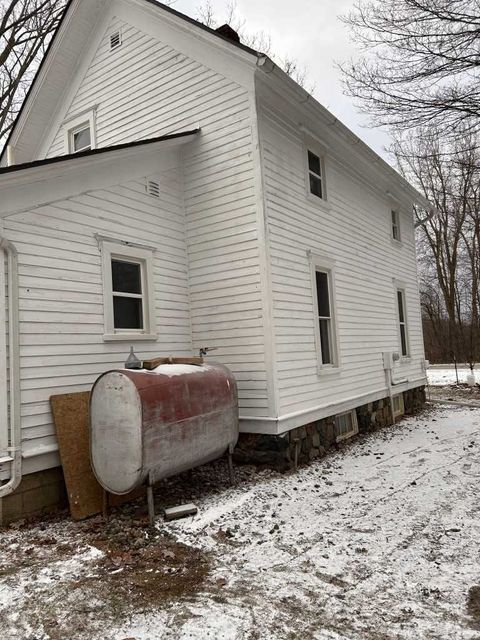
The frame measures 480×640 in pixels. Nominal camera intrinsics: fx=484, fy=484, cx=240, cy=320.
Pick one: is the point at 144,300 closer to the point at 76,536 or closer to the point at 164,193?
the point at 164,193

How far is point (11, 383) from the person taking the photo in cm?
505

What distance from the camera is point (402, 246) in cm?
1307

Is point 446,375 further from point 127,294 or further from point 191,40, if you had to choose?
point 127,294

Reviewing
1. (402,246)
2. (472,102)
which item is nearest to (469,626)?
(472,102)

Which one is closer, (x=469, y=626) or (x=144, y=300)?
(x=469, y=626)

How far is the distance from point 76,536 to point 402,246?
11.1 m

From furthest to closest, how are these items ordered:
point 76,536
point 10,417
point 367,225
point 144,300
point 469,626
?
point 367,225 → point 144,300 → point 10,417 → point 76,536 → point 469,626

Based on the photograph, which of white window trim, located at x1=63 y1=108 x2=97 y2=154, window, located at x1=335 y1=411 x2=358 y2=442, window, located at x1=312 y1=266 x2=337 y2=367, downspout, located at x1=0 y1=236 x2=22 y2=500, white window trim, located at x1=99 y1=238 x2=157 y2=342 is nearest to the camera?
downspout, located at x1=0 y1=236 x2=22 y2=500

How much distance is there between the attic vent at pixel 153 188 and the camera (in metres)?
7.21

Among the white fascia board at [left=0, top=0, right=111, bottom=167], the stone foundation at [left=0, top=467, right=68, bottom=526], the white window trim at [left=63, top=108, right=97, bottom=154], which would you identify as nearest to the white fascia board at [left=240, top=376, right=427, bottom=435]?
the stone foundation at [left=0, top=467, right=68, bottom=526]

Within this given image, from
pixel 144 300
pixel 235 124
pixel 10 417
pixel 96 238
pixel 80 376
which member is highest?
pixel 235 124

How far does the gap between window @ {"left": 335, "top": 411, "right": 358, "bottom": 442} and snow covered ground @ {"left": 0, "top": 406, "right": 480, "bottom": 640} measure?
7.91 ft

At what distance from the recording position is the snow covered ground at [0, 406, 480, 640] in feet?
10.3

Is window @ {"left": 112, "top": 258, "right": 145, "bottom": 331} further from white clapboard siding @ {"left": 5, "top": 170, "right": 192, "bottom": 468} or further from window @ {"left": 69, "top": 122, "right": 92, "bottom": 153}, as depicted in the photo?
window @ {"left": 69, "top": 122, "right": 92, "bottom": 153}
